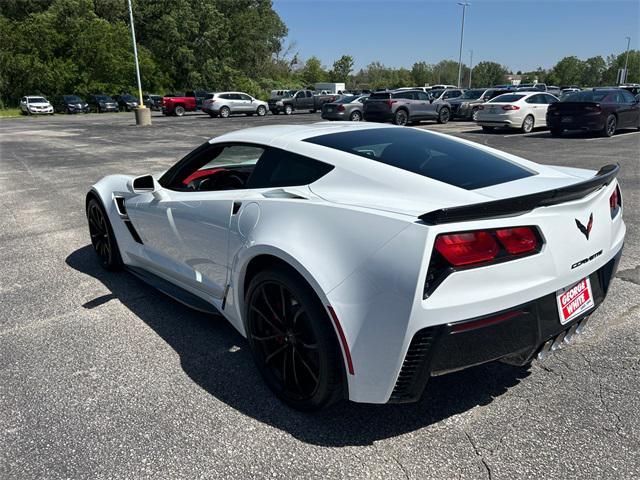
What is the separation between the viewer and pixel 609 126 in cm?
1591

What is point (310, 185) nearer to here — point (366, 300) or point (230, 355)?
point (366, 300)

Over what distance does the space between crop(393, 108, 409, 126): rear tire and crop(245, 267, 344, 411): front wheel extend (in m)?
20.4

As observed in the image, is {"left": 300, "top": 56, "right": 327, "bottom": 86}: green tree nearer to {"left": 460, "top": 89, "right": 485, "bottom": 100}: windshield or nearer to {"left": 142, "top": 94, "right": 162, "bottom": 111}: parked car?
{"left": 142, "top": 94, "right": 162, "bottom": 111}: parked car

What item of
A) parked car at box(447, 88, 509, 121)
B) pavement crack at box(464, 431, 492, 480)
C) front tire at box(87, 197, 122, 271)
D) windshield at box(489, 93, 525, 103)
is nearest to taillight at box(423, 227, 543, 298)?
pavement crack at box(464, 431, 492, 480)

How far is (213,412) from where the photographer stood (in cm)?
260

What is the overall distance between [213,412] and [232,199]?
117 cm

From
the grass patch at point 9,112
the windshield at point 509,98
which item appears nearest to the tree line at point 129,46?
the grass patch at point 9,112

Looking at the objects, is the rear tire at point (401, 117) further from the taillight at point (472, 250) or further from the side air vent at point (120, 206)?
the taillight at point (472, 250)

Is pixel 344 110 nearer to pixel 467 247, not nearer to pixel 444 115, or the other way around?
pixel 444 115

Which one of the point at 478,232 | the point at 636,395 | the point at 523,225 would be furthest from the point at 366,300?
the point at 636,395

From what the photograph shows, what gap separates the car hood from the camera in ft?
7.25

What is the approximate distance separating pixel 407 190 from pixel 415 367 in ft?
2.67

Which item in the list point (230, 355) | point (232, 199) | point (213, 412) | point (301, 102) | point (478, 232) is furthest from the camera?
point (301, 102)

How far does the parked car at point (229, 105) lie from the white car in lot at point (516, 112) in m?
18.9
